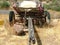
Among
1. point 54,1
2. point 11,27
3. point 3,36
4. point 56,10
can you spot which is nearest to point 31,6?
point 11,27

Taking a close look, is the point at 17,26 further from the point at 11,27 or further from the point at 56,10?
the point at 56,10

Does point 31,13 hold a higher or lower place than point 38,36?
higher

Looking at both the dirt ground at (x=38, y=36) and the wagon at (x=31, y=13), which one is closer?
the dirt ground at (x=38, y=36)

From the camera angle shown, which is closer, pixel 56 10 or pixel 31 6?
pixel 31 6

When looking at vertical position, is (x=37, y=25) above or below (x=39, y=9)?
below

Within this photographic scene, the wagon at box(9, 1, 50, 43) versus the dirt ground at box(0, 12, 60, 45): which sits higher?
the wagon at box(9, 1, 50, 43)

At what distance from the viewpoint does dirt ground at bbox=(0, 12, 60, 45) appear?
28.8ft

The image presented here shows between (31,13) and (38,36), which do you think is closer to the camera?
(38,36)

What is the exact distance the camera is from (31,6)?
1077 cm

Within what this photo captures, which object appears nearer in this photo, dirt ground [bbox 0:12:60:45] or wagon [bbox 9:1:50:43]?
dirt ground [bbox 0:12:60:45]

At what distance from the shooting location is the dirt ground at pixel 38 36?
878cm

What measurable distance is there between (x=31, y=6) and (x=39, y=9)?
0.42m

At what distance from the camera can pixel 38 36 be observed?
955 cm

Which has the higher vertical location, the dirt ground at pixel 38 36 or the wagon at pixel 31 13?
the wagon at pixel 31 13
